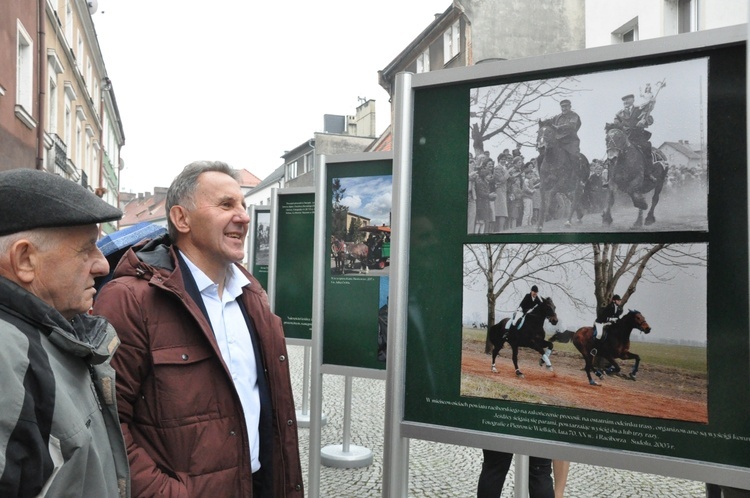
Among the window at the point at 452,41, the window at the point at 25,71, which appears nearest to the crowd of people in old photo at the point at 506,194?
the window at the point at 25,71

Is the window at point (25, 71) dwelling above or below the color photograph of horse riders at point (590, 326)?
above

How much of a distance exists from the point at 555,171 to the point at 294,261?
498cm

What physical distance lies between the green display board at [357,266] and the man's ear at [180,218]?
2.11 m

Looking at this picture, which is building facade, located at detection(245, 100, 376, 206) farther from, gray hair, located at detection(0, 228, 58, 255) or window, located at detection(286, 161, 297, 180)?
gray hair, located at detection(0, 228, 58, 255)

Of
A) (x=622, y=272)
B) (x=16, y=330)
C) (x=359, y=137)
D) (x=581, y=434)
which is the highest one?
(x=359, y=137)

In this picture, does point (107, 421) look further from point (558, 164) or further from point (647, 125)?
point (647, 125)

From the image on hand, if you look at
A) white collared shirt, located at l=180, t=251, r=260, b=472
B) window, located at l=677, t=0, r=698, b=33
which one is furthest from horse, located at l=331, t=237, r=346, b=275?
window, located at l=677, t=0, r=698, b=33

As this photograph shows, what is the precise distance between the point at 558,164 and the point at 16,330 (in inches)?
58.1

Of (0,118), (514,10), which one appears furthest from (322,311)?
(514,10)

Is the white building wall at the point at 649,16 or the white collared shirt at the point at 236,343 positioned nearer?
the white collared shirt at the point at 236,343

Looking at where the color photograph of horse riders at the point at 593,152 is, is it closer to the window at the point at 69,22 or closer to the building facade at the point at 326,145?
the window at the point at 69,22

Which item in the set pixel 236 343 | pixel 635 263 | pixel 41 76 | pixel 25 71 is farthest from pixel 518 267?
pixel 41 76

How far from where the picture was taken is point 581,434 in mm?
2117

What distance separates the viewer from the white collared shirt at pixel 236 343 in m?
2.69
